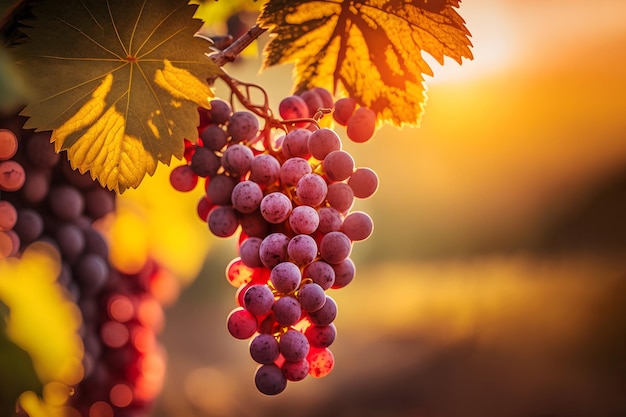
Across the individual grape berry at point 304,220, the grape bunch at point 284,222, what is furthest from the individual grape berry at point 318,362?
the individual grape berry at point 304,220

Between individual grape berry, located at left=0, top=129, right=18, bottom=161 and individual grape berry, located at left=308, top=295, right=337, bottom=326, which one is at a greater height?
individual grape berry, located at left=0, top=129, right=18, bottom=161

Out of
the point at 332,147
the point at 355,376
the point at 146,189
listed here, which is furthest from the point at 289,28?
the point at 355,376

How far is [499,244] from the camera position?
5.07 ft

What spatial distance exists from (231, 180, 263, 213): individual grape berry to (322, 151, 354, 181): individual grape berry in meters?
0.06

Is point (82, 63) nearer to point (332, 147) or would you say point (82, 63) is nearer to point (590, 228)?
point (332, 147)

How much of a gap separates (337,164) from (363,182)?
0.11 feet

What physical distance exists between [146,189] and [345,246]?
0.52m

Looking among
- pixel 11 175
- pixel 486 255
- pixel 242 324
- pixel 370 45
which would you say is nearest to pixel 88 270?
pixel 11 175

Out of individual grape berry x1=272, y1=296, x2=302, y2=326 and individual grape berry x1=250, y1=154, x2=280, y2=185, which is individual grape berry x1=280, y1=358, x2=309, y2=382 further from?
individual grape berry x1=250, y1=154, x2=280, y2=185

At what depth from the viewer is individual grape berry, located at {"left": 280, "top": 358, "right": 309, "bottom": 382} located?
0.45 m

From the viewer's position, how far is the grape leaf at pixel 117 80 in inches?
16.5

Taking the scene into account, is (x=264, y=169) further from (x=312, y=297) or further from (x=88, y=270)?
(x=88, y=270)

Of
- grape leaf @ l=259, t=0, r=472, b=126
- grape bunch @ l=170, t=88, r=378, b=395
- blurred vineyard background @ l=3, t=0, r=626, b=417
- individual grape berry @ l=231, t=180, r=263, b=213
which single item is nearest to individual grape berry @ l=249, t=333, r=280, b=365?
grape bunch @ l=170, t=88, r=378, b=395

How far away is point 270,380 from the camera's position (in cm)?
45
